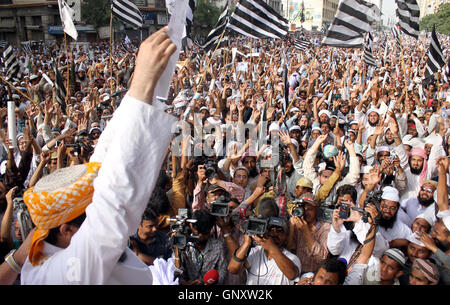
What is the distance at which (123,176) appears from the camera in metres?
1.05

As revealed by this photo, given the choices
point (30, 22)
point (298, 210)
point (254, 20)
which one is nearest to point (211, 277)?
point (298, 210)

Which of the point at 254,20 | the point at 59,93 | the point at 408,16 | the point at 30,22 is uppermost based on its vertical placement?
the point at 30,22

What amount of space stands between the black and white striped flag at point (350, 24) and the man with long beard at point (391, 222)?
11.1 feet

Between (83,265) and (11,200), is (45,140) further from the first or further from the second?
(83,265)

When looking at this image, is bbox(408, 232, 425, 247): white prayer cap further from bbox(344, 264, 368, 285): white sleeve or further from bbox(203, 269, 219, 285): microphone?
bbox(203, 269, 219, 285): microphone

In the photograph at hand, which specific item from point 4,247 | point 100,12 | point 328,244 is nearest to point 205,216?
point 328,244

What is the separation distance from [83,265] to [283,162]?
161 inches

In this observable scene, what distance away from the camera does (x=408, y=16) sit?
9078mm

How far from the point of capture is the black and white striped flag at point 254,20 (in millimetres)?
6934

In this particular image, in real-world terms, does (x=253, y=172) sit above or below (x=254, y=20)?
below

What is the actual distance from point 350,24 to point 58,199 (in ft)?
20.0

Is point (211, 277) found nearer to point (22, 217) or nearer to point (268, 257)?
point (268, 257)

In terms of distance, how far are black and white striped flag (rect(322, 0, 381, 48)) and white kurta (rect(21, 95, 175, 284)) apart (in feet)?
19.0

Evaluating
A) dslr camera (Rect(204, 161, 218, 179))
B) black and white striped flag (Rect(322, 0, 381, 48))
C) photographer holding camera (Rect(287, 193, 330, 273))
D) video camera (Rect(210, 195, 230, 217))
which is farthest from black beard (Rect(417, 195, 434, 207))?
black and white striped flag (Rect(322, 0, 381, 48))
